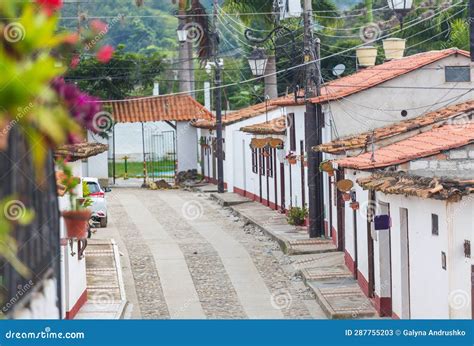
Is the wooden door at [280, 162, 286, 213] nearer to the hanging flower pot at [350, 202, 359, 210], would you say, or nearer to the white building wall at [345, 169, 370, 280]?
the white building wall at [345, 169, 370, 280]

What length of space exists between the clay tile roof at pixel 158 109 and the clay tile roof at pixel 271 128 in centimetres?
1137

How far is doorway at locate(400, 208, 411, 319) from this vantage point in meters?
14.7

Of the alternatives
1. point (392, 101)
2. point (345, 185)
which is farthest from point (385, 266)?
point (392, 101)

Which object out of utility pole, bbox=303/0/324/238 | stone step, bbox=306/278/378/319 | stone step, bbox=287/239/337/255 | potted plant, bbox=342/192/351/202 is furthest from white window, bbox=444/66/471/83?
stone step, bbox=306/278/378/319

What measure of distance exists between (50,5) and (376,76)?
22.6 metres

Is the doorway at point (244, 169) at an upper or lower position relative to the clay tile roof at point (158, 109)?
lower

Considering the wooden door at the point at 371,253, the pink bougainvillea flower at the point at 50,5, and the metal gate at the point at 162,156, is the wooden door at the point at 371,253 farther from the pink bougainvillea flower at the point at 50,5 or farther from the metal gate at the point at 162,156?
the metal gate at the point at 162,156

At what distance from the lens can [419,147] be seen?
1620 centimetres

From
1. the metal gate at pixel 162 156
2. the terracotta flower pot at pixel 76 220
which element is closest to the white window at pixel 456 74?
the terracotta flower pot at pixel 76 220

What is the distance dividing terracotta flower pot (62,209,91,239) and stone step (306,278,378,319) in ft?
26.9

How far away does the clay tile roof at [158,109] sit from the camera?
4453 centimetres

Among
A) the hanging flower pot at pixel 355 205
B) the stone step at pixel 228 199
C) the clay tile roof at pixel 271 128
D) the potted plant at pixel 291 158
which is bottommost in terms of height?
the stone step at pixel 228 199

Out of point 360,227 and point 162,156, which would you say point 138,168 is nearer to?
point 162,156
